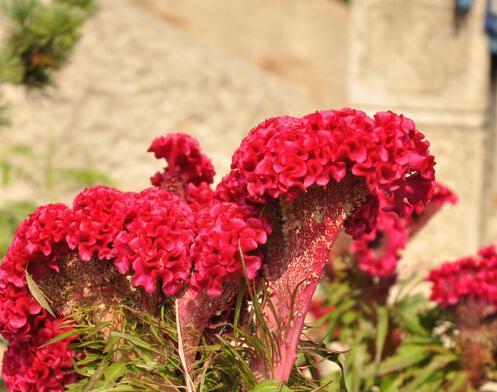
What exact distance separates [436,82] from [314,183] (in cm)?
648

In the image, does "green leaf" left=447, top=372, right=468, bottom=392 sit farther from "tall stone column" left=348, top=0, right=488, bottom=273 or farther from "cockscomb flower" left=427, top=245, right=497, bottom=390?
"tall stone column" left=348, top=0, right=488, bottom=273

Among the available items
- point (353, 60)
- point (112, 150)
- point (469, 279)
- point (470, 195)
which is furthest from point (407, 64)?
point (469, 279)

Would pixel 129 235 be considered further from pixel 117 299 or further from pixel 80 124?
pixel 80 124

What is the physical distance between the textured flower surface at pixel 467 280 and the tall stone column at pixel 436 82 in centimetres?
492

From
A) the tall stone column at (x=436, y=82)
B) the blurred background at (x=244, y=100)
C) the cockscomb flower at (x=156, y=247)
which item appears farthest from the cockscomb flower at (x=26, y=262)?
the tall stone column at (x=436, y=82)

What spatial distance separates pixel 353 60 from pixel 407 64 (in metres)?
0.49

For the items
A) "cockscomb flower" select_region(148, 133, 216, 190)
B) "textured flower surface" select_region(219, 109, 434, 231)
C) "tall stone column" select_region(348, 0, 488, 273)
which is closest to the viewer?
"textured flower surface" select_region(219, 109, 434, 231)

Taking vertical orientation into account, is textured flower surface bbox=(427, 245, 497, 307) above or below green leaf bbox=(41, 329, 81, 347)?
above

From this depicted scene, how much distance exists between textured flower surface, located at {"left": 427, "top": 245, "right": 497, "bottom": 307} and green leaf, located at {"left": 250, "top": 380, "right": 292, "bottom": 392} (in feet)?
3.88

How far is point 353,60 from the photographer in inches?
303

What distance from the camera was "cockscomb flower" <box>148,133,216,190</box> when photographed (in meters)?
2.00

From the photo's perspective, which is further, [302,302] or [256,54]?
[256,54]

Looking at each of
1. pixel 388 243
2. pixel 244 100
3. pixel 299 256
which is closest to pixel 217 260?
pixel 299 256

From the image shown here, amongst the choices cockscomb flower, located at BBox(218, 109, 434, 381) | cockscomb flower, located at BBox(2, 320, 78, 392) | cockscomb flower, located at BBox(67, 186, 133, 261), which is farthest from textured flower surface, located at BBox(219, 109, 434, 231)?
cockscomb flower, located at BBox(2, 320, 78, 392)
